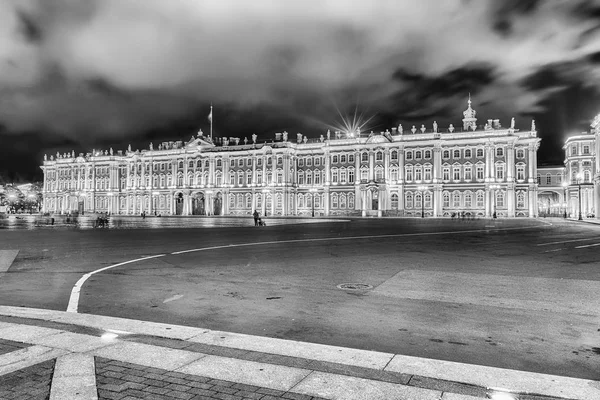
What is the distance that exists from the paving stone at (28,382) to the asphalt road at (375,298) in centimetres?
237

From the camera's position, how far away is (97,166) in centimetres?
11506

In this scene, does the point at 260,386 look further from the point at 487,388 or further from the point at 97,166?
the point at 97,166

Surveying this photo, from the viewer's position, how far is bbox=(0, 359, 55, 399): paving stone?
4.04 m

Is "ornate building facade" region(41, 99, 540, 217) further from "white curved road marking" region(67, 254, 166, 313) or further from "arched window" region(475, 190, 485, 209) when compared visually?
"white curved road marking" region(67, 254, 166, 313)

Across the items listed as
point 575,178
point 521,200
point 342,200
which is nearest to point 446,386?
point 521,200

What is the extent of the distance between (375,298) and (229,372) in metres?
4.48

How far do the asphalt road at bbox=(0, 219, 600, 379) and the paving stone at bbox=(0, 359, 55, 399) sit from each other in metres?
2.37

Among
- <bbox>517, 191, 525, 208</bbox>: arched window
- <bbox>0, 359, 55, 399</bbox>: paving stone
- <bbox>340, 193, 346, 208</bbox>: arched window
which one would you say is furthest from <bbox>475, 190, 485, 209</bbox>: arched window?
<bbox>0, 359, 55, 399</bbox>: paving stone

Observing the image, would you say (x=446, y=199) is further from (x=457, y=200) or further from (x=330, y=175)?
(x=330, y=175)

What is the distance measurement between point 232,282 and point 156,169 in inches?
3912

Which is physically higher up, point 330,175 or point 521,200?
point 330,175

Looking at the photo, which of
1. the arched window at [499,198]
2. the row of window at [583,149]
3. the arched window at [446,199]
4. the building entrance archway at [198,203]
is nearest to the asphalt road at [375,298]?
the arched window at [499,198]

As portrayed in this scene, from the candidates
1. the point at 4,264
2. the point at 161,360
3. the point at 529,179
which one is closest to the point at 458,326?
the point at 161,360

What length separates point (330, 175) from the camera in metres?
85.0
